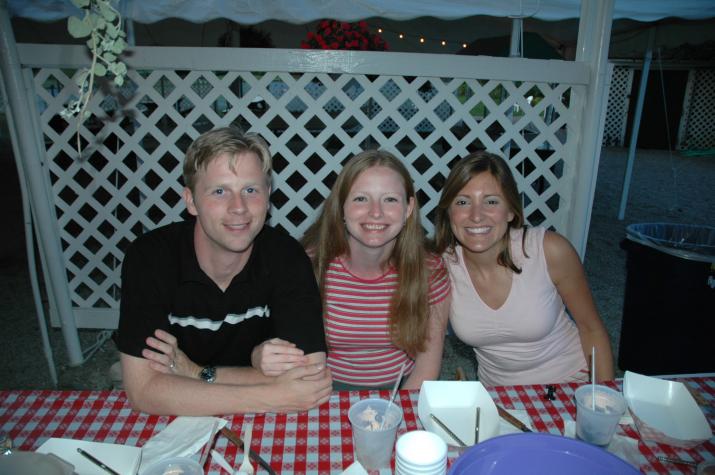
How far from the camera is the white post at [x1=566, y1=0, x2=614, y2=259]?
273 cm

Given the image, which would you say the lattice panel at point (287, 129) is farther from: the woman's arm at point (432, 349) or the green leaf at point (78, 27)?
the green leaf at point (78, 27)

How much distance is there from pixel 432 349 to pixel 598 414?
721 mm

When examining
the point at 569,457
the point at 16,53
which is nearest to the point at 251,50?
the point at 16,53

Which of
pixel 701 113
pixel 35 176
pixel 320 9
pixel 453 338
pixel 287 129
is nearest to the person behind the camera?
pixel 35 176

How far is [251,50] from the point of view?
281 centimetres

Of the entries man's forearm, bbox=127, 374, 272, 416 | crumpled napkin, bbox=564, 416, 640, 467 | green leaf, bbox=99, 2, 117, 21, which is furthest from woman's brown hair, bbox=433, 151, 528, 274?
green leaf, bbox=99, 2, 117, 21

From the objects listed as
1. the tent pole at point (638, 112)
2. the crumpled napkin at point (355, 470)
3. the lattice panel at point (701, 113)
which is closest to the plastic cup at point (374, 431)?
the crumpled napkin at point (355, 470)

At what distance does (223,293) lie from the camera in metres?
1.53

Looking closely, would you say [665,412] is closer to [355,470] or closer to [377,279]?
[355,470]

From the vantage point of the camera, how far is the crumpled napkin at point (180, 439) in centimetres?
104

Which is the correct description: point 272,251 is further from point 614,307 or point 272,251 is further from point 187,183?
point 614,307

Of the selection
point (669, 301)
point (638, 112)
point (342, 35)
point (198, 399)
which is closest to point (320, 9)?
point (342, 35)

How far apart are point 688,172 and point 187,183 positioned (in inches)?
488

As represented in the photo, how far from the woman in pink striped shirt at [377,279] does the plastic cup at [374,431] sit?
23.6 inches
